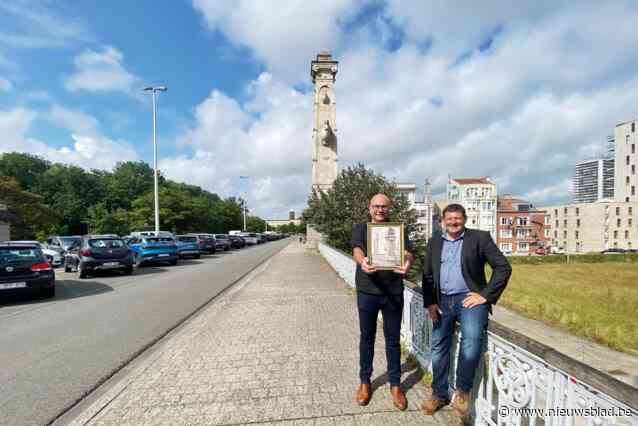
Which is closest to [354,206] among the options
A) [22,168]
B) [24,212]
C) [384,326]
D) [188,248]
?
[188,248]

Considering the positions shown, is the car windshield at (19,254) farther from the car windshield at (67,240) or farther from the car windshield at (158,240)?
the car windshield at (67,240)

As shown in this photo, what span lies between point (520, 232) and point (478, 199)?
12804 millimetres

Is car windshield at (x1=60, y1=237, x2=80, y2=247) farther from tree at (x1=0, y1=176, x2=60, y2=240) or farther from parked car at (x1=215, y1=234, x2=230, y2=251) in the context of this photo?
tree at (x1=0, y1=176, x2=60, y2=240)

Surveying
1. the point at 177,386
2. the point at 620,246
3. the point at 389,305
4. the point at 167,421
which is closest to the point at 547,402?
the point at 389,305

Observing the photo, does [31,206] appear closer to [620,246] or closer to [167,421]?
[167,421]

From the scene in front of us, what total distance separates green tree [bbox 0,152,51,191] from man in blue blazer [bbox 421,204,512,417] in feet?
208

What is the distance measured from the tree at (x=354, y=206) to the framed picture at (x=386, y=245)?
12.7 meters

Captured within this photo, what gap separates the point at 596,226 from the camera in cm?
7350

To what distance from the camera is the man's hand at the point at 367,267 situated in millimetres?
2924

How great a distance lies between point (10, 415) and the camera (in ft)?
10.6

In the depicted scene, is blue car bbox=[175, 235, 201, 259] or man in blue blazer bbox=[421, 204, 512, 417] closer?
man in blue blazer bbox=[421, 204, 512, 417]

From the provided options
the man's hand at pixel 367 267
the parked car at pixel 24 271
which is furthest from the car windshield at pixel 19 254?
the man's hand at pixel 367 267

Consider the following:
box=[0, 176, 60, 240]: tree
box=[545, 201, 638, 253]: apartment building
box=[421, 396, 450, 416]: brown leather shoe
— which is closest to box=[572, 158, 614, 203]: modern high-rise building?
box=[545, 201, 638, 253]: apartment building

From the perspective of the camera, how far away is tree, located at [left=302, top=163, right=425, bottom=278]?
16.0m
